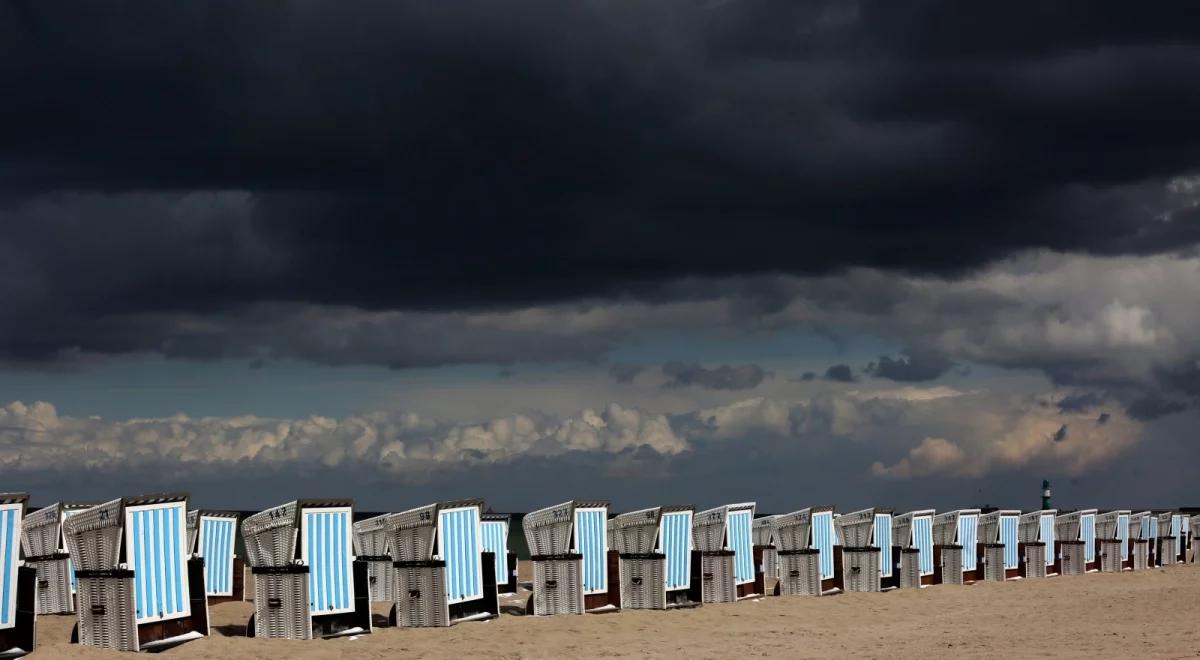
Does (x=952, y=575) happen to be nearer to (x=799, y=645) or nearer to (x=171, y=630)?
(x=799, y=645)

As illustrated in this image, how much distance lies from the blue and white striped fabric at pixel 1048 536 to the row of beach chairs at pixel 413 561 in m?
2.92

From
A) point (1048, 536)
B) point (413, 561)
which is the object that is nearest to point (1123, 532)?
point (1048, 536)

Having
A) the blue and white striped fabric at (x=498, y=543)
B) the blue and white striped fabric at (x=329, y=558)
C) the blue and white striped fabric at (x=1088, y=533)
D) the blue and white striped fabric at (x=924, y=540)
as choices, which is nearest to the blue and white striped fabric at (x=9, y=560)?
the blue and white striped fabric at (x=329, y=558)

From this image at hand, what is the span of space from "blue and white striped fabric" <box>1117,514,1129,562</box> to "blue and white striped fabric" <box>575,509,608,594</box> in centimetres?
2277

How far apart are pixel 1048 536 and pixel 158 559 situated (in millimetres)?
Answer: 26664

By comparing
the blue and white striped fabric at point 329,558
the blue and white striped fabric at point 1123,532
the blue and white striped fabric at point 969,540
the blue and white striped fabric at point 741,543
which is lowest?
the blue and white striped fabric at point 1123,532

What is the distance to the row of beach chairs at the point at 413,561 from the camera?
15.9 meters

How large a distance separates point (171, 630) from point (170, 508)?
54.1 inches

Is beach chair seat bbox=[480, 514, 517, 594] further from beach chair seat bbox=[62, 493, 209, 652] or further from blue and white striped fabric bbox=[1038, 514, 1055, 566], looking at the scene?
blue and white striped fabric bbox=[1038, 514, 1055, 566]

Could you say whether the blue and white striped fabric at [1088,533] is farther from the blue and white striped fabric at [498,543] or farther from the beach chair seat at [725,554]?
the blue and white striped fabric at [498,543]

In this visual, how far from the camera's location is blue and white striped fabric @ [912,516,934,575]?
31125mm

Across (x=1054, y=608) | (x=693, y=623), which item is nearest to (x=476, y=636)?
(x=693, y=623)

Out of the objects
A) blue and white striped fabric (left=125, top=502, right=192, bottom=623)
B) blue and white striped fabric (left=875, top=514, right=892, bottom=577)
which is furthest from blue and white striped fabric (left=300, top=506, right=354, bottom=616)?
blue and white striped fabric (left=875, top=514, right=892, bottom=577)

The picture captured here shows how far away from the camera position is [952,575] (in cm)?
3216
